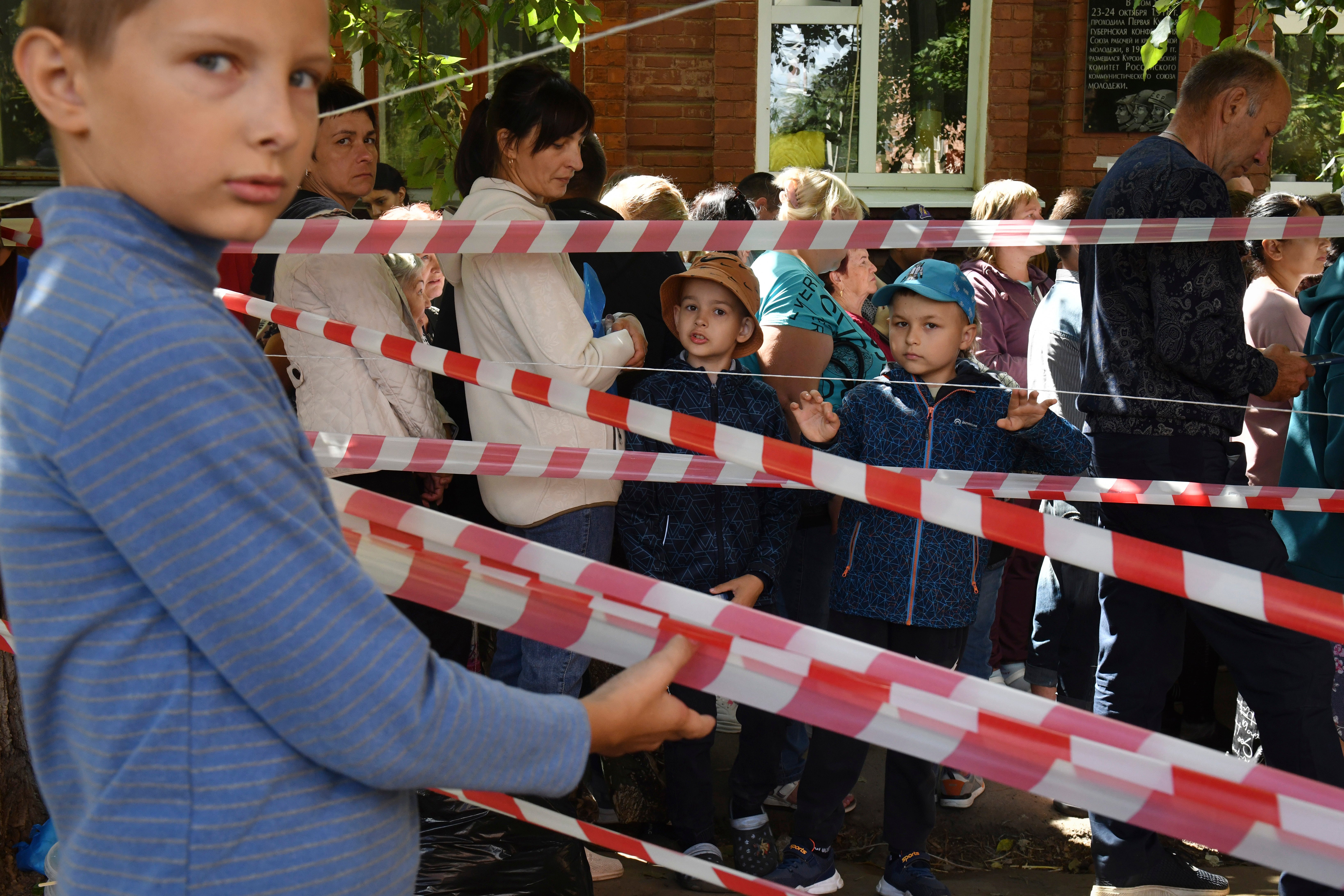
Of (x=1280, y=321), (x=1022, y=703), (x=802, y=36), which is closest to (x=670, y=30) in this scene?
(x=802, y=36)

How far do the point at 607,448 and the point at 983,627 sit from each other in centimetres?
178

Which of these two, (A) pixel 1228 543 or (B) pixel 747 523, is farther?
(B) pixel 747 523

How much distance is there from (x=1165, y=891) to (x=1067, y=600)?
1276 millimetres

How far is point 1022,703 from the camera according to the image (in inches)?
53.0

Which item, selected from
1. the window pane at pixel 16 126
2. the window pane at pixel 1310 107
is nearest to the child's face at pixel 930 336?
the window pane at pixel 1310 107

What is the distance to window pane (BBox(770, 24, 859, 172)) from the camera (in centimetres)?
800

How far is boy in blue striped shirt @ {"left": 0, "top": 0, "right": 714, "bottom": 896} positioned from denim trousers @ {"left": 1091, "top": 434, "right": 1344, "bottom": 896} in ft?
7.34

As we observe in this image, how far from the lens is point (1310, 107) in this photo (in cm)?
827

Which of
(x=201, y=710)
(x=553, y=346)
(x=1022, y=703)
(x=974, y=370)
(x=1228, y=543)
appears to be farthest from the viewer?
(x=974, y=370)

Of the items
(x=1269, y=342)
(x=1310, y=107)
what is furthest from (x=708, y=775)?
(x=1310, y=107)

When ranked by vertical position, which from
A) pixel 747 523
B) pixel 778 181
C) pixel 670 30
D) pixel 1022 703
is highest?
pixel 670 30

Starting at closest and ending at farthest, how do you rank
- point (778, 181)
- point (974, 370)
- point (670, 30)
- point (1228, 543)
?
point (1228, 543) → point (974, 370) → point (778, 181) → point (670, 30)

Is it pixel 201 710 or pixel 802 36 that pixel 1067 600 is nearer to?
pixel 201 710

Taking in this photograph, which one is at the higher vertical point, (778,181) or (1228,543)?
(778,181)
